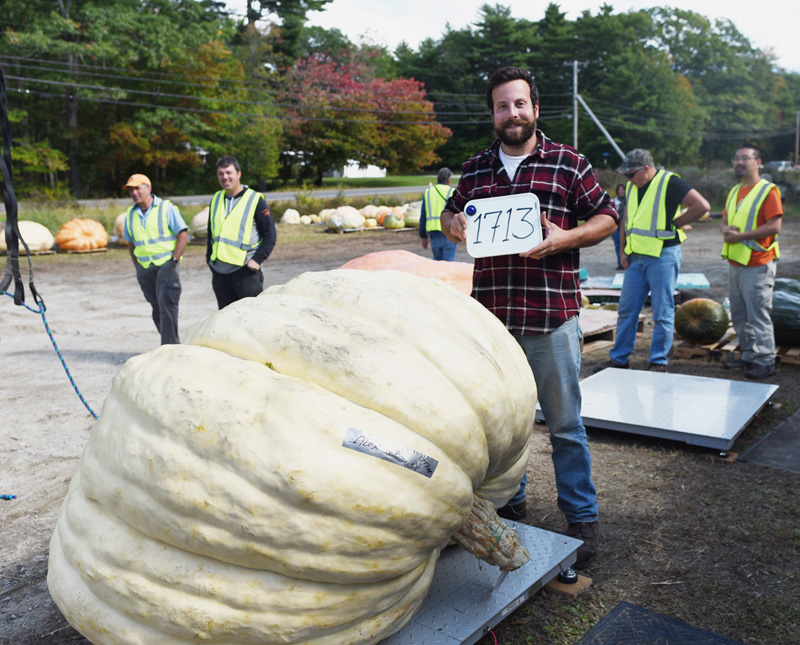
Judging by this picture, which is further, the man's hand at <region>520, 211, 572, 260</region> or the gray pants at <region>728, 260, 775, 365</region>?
the gray pants at <region>728, 260, 775, 365</region>

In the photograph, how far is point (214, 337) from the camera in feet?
6.86

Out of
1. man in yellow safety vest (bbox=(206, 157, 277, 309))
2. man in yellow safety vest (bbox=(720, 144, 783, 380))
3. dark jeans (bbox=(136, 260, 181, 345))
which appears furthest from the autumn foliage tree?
man in yellow safety vest (bbox=(720, 144, 783, 380))

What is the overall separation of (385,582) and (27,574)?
6.36ft

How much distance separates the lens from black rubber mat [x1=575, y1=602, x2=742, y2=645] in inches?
91.2

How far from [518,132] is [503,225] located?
40 cm

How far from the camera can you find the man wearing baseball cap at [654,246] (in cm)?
587

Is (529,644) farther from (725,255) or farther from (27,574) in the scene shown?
(725,255)

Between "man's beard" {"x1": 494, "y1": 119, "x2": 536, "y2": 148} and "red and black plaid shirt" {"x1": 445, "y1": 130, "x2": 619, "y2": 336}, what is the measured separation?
3.1 inches

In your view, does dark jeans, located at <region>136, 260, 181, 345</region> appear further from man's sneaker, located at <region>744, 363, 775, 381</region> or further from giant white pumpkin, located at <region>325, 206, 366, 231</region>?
giant white pumpkin, located at <region>325, 206, 366, 231</region>

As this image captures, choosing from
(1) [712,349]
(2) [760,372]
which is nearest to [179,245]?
(1) [712,349]

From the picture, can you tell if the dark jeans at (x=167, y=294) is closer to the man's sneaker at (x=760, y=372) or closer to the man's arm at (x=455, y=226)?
the man's arm at (x=455, y=226)

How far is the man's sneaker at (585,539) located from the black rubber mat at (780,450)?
65.0 inches

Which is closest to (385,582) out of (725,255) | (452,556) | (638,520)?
(452,556)

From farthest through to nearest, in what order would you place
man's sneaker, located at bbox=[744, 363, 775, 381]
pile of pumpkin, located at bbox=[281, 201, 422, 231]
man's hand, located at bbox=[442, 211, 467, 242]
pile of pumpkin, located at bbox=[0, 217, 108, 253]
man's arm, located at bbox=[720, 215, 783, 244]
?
pile of pumpkin, located at bbox=[281, 201, 422, 231] < pile of pumpkin, located at bbox=[0, 217, 108, 253] < man's sneaker, located at bbox=[744, 363, 775, 381] < man's arm, located at bbox=[720, 215, 783, 244] < man's hand, located at bbox=[442, 211, 467, 242]
